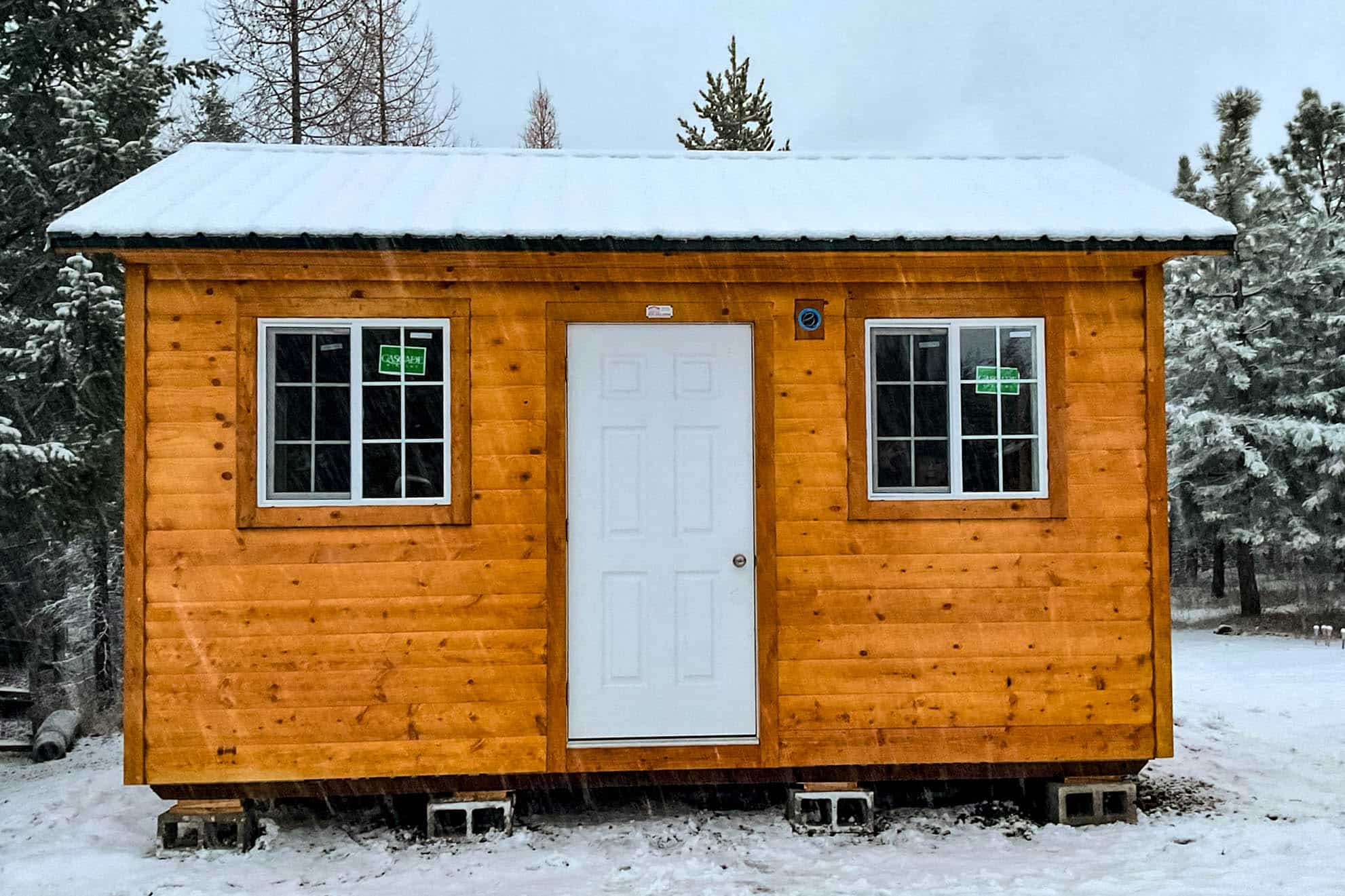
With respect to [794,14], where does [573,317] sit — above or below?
below

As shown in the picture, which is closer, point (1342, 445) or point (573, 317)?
point (573, 317)

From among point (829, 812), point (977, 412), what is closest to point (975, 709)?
point (829, 812)

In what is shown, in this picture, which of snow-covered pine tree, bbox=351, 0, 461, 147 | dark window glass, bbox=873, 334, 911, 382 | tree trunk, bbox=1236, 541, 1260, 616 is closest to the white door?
dark window glass, bbox=873, 334, 911, 382

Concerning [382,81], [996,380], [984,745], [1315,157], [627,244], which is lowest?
[984,745]

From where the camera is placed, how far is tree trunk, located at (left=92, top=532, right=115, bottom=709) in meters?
10.1

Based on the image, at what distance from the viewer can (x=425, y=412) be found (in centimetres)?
522

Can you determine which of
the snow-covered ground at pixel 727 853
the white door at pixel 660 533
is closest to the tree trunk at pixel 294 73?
the snow-covered ground at pixel 727 853

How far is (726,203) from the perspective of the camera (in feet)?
18.4

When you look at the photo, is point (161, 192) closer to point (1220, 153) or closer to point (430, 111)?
point (430, 111)

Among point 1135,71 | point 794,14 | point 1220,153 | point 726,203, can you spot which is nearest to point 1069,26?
point 1135,71

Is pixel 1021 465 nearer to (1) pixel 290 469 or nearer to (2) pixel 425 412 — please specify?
(2) pixel 425 412

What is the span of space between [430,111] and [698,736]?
12522 millimetres

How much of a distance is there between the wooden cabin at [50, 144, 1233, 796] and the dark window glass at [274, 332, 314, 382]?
0.06 ft

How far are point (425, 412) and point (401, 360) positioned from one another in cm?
29
